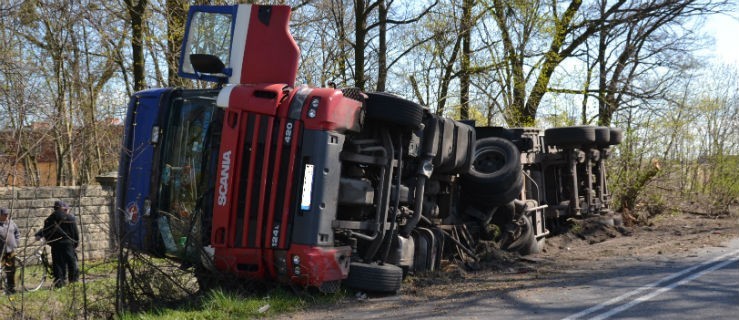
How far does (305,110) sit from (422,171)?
67.5 inches

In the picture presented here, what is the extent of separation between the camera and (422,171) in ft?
25.7

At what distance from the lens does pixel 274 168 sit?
6.68 m

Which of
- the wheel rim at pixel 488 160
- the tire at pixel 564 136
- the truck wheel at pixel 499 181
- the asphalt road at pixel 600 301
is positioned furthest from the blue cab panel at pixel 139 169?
the tire at pixel 564 136

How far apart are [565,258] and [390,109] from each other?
14.0 ft

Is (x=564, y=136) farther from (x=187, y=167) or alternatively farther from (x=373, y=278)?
(x=187, y=167)

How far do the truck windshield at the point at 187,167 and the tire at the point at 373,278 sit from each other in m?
1.47

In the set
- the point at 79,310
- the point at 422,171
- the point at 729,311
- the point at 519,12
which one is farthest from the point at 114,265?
the point at 519,12

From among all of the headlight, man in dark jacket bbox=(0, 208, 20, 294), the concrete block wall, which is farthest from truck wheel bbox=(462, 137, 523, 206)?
the concrete block wall

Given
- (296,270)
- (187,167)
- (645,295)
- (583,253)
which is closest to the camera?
(296,270)

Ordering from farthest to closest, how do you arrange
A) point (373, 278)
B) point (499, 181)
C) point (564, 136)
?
1. point (564, 136)
2. point (499, 181)
3. point (373, 278)

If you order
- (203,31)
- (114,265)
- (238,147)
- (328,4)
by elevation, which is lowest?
(114,265)

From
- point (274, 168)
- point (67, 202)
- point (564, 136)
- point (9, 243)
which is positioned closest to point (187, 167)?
point (274, 168)

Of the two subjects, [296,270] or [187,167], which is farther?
[187,167]

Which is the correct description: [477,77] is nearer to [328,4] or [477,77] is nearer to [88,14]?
[328,4]
